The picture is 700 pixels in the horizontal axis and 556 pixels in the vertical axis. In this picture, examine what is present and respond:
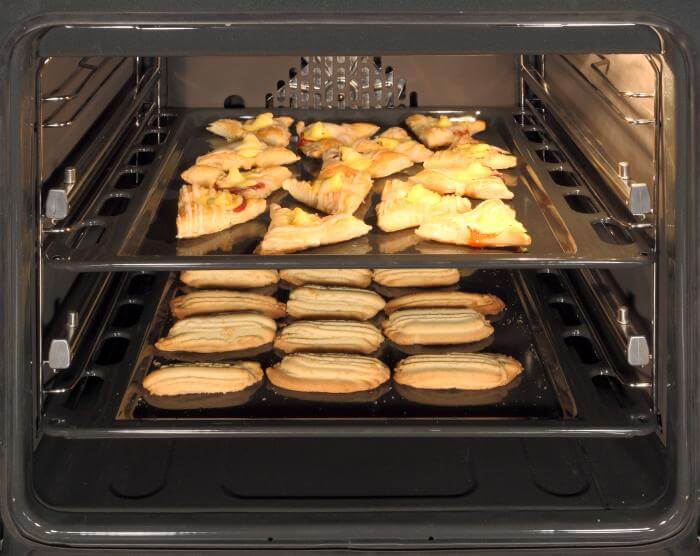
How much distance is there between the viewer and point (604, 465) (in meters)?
1.65

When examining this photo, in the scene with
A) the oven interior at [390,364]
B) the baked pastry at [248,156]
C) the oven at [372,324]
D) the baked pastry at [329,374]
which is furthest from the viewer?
the baked pastry at [248,156]

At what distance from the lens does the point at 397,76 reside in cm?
248

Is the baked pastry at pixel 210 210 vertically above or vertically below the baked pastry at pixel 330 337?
above

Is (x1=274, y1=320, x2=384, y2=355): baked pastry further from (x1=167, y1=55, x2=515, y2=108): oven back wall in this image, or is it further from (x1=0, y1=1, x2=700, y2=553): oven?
(x1=167, y1=55, x2=515, y2=108): oven back wall

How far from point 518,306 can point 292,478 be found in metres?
0.67

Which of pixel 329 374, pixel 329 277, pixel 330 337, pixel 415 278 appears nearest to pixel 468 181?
pixel 415 278

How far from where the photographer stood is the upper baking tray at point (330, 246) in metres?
1.57

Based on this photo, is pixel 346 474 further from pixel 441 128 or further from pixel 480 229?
pixel 441 128

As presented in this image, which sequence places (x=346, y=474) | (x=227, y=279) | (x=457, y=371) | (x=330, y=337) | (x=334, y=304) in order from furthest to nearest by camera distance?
(x=227, y=279) → (x=334, y=304) → (x=330, y=337) → (x=457, y=371) → (x=346, y=474)

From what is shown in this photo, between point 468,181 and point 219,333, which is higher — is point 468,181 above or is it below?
above

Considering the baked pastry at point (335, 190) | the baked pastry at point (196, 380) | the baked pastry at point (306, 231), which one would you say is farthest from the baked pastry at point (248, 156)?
the baked pastry at point (196, 380)

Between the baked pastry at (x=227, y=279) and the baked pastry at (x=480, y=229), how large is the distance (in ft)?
1.34

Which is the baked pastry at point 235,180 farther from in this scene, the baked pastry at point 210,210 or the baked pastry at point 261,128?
the baked pastry at point 261,128

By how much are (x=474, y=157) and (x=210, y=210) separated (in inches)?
24.4
